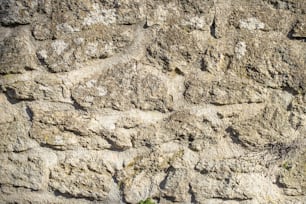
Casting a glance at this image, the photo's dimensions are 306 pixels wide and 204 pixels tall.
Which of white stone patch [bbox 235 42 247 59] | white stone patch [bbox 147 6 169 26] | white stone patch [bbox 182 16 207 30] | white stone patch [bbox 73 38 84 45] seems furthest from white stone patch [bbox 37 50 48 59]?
white stone patch [bbox 235 42 247 59]

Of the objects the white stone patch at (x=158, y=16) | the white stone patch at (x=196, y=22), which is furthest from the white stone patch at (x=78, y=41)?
the white stone patch at (x=196, y=22)

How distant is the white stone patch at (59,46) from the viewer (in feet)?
5.17

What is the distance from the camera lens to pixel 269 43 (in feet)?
5.10

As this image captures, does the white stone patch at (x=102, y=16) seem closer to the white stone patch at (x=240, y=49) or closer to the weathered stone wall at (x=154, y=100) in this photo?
the weathered stone wall at (x=154, y=100)

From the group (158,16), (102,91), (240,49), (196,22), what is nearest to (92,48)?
(102,91)

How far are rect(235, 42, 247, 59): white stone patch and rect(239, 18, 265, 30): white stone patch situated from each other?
0.22 ft

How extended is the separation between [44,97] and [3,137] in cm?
24

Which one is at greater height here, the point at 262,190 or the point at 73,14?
the point at 73,14

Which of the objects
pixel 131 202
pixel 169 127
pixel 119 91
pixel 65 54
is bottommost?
pixel 131 202

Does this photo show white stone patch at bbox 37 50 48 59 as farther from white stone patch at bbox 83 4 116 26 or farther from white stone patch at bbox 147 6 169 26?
white stone patch at bbox 147 6 169 26

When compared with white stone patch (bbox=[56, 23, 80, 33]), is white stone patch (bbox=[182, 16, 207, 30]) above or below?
above

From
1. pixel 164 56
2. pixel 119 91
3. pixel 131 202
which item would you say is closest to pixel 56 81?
pixel 119 91

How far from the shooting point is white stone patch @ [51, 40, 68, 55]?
5.17ft

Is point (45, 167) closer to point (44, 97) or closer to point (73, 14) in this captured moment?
point (44, 97)
